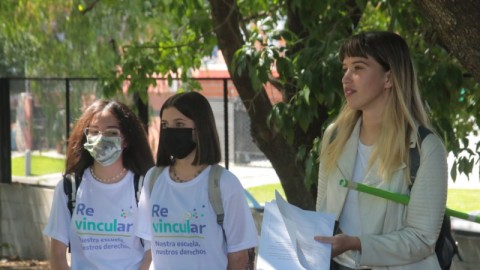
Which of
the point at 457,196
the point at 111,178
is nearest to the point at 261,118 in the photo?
the point at 111,178

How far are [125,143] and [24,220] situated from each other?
7.61 meters

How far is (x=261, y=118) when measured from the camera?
7094 millimetres

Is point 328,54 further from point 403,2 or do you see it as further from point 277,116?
point 403,2

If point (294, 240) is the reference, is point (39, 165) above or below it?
below

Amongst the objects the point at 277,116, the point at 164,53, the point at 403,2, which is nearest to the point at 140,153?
the point at 277,116

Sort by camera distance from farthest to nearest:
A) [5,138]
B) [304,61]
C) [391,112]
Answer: [5,138]
[304,61]
[391,112]

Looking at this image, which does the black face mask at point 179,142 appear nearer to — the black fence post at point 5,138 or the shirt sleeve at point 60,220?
the shirt sleeve at point 60,220

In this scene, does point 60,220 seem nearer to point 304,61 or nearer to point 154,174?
point 154,174

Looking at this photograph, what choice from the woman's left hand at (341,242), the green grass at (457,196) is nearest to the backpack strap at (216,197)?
the woman's left hand at (341,242)

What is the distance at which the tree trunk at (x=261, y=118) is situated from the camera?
7016 millimetres

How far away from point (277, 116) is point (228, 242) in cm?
168

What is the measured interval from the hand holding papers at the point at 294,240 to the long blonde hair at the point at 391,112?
0.90 feet

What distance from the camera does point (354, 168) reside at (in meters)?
3.60

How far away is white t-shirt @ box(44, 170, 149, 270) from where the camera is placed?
4664 mm
